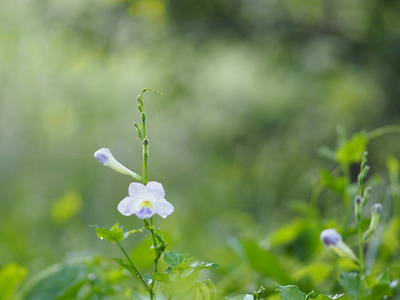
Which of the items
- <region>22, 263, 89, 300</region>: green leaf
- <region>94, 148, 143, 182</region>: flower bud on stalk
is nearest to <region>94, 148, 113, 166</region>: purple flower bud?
<region>94, 148, 143, 182</region>: flower bud on stalk

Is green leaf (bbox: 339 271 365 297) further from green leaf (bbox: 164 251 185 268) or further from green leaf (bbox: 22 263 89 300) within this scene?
green leaf (bbox: 22 263 89 300)

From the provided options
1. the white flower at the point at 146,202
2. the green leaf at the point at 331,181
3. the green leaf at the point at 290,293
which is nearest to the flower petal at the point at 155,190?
the white flower at the point at 146,202

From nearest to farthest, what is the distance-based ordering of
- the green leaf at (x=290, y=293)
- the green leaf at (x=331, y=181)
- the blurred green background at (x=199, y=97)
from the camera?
the green leaf at (x=290, y=293) → the green leaf at (x=331, y=181) → the blurred green background at (x=199, y=97)

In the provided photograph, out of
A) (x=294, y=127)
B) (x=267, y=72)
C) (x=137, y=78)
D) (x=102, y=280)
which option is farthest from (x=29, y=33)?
(x=102, y=280)

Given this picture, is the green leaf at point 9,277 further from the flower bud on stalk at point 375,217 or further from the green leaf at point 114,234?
the flower bud on stalk at point 375,217

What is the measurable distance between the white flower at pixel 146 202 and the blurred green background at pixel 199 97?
726mm

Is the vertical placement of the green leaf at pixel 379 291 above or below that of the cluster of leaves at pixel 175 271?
below

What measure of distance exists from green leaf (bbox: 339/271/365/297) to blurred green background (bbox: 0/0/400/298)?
2.28 feet

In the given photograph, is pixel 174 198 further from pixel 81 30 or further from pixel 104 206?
pixel 81 30

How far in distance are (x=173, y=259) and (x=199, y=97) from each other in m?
1.67

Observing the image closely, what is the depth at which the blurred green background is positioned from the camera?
62.1 inches

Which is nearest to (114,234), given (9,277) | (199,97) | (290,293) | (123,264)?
(123,264)

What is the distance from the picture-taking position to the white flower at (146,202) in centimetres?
39

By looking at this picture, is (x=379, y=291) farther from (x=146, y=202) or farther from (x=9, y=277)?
(x=9, y=277)
